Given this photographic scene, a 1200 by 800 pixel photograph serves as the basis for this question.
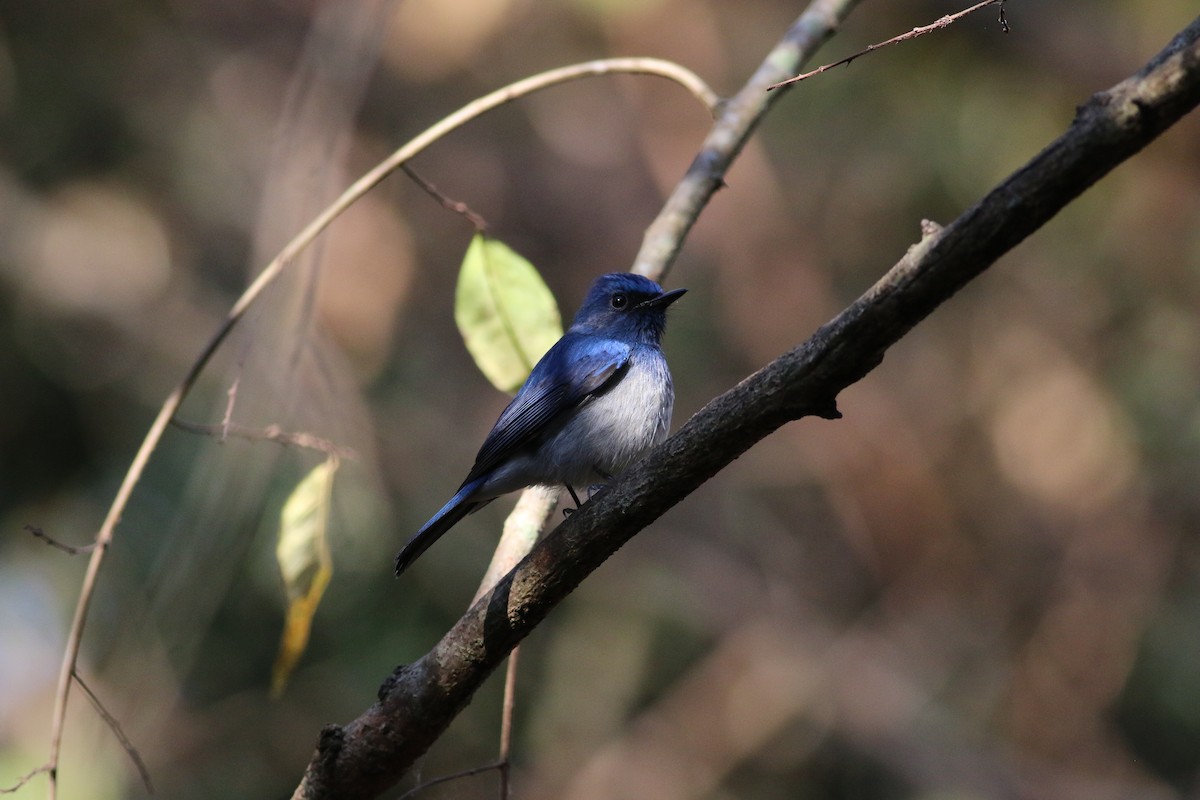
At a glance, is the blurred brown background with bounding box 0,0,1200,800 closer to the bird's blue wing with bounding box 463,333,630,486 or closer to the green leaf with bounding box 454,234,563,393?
the bird's blue wing with bounding box 463,333,630,486

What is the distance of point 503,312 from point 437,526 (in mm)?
805

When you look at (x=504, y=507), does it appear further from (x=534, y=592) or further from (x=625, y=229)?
(x=534, y=592)

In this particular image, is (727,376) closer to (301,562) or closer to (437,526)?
(437,526)

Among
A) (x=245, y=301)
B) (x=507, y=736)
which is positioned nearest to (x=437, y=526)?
(x=507, y=736)

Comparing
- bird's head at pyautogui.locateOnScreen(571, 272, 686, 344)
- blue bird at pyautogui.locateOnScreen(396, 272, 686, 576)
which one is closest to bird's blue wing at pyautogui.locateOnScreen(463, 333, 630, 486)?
blue bird at pyautogui.locateOnScreen(396, 272, 686, 576)

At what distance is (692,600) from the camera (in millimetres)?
9359

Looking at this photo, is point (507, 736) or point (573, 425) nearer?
point (507, 736)

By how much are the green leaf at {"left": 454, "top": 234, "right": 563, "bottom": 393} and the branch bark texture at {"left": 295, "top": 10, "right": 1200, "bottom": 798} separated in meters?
1.33

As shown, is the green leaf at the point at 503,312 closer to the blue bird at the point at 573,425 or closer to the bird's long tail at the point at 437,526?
the blue bird at the point at 573,425

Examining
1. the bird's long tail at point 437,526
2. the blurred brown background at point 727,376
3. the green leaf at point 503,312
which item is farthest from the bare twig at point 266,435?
the blurred brown background at point 727,376

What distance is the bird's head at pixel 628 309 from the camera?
4.64 metres

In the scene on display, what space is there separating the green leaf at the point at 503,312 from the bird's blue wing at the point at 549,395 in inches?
7.3

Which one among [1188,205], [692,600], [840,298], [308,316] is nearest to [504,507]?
[692,600]

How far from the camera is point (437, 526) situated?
13.1 feet
